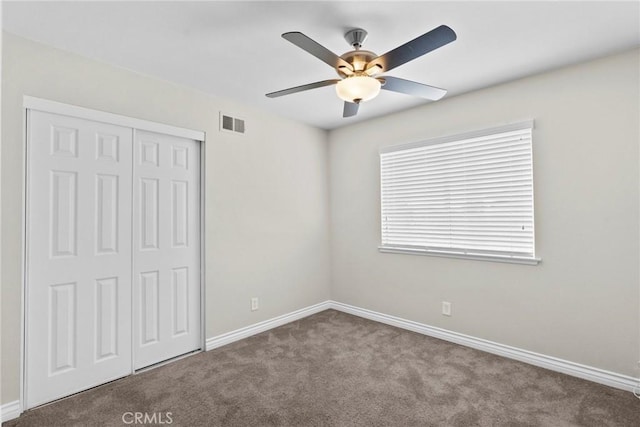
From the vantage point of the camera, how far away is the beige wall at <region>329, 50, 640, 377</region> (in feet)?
7.72

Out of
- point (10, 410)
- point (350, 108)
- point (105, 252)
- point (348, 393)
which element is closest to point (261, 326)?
point (348, 393)

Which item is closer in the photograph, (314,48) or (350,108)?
(314,48)

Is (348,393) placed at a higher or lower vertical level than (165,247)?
lower

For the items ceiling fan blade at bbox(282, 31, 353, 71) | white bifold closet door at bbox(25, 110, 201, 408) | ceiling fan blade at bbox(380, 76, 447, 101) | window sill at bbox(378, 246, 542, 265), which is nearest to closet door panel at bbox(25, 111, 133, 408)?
white bifold closet door at bbox(25, 110, 201, 408)

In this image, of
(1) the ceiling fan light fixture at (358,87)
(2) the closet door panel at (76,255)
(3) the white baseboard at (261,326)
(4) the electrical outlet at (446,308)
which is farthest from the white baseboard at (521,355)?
(2) the closet door panel at (76,255)

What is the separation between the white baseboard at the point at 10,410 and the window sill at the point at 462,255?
3357 millimetres

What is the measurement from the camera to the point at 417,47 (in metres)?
1.72

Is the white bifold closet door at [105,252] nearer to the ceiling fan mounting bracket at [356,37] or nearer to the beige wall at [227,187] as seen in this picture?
the beige wall at [227,187]

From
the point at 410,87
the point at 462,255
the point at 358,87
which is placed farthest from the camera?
the point at 462,255

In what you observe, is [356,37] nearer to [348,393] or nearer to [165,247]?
[165,247]

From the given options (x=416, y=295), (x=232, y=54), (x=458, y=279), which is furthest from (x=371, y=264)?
(x=232, y=54)

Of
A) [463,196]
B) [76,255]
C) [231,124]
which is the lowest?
[76,255]

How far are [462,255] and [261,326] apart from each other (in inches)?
90.3

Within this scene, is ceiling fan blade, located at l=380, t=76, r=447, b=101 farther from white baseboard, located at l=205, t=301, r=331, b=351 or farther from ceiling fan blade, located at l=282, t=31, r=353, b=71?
white baseboard, located at l=205, t=301, r=331, b=351
